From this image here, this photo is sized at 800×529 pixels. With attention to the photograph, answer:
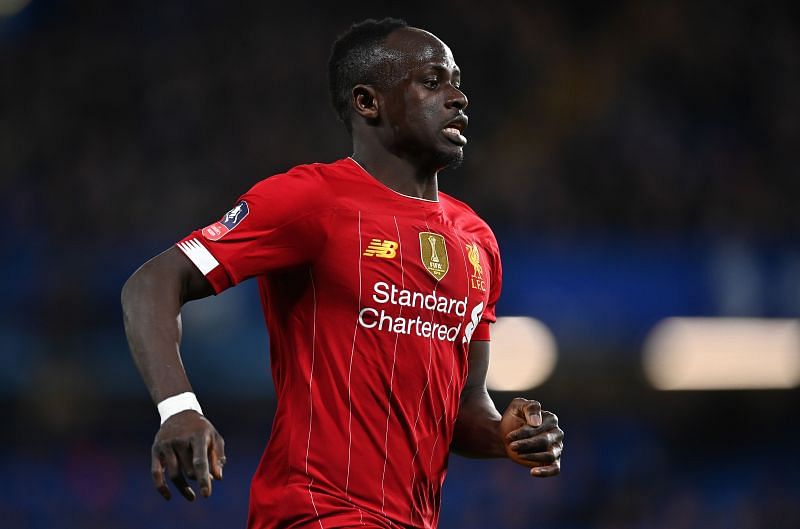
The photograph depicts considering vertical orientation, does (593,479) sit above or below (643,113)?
below

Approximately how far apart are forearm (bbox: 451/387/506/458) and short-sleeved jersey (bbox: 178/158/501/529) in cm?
19

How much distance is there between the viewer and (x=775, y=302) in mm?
11250

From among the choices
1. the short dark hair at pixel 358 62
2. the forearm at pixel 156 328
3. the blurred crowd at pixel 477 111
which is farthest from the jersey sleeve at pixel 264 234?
the blurred crowd at pixel 477 111

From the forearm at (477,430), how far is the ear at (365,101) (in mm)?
1060

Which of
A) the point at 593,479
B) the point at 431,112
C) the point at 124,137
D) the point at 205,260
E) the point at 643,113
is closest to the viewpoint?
the point at 205,260

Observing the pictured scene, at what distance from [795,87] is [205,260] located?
1213 cm

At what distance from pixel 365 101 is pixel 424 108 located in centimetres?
24

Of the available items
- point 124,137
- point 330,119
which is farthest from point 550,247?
point 124,137

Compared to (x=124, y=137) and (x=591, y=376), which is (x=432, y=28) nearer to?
(x=124, y=137)

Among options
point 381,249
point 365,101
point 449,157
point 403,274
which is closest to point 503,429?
point 403,274

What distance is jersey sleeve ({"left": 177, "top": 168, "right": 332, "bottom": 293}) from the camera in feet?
10.6

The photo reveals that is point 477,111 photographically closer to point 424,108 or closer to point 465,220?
point 465,220

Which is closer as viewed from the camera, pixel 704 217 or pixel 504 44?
pixel 704 217

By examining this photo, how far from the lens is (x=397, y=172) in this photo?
3.70 metres
